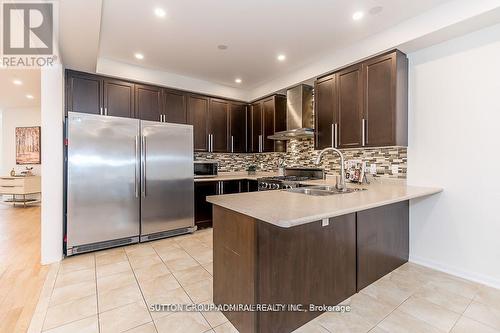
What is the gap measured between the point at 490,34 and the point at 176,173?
12.8 ft

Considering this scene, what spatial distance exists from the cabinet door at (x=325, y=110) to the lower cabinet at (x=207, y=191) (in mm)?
1433

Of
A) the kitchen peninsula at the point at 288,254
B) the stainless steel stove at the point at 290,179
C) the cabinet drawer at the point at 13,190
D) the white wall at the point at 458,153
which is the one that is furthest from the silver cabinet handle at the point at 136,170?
the cabinet drawer at the point at 13,190

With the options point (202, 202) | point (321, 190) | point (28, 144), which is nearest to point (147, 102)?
point (202, 202)

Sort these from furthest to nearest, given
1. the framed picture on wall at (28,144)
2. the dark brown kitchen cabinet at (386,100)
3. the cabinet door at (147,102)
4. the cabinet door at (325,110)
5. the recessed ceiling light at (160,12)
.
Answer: the framed picture on wall at (28,144) → the cabinet door at (147,102) → the cabinet door at (325,110) → the dark brown kitchen cabinet at (386,100) → the recessed ceiling light at (160,12)

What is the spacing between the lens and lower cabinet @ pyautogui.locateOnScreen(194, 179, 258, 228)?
4096 millimetres

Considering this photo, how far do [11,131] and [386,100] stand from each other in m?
9.34

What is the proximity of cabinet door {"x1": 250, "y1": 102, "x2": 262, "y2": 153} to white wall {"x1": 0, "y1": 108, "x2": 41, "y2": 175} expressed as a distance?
21.1 ft

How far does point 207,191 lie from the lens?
4191 mm

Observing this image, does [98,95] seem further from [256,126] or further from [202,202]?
[256,126]

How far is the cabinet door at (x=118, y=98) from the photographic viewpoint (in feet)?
11.8

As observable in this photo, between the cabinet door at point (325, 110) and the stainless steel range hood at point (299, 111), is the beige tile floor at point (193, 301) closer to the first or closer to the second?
the cabinet door at point (325, 110)

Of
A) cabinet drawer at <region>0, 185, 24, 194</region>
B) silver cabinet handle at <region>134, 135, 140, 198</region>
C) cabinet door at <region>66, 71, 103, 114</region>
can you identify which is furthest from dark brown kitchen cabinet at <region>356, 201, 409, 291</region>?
cabinet drawer at <region>0, 185, 24, 194</region>

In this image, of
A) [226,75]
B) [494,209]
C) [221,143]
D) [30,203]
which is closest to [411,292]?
[494,209]

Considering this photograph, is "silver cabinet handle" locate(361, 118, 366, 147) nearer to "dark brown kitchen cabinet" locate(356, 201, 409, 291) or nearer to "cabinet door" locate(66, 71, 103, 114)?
"dark brown kitchen cabinet" locate(356, 201, 409, 291)
